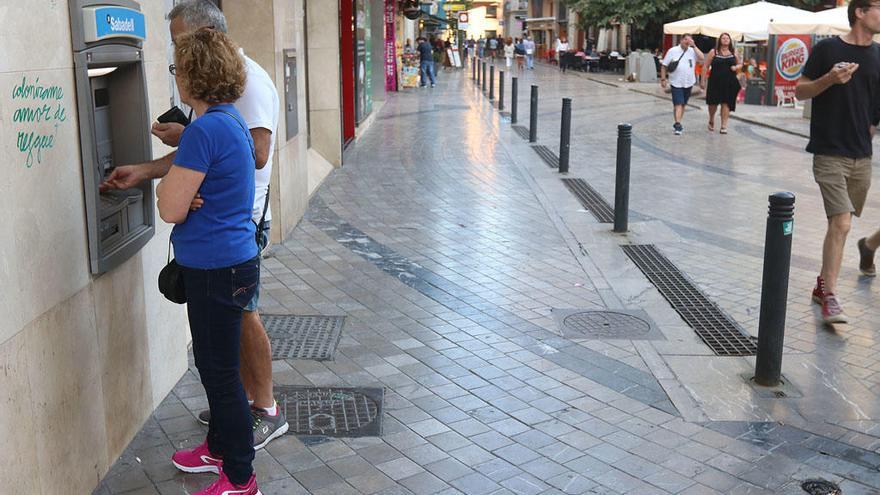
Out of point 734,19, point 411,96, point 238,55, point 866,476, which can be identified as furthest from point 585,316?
point 411,96

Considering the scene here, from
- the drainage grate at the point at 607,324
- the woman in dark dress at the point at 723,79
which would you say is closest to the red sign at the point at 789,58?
the woman in dark dress at the point at 723,79

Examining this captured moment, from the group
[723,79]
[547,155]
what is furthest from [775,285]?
[723,79]

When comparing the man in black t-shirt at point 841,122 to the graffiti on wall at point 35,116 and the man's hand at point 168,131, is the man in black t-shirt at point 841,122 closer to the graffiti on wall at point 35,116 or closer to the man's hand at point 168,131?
the man's hand at point 168,131

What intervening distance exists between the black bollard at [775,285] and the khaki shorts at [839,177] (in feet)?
4.22

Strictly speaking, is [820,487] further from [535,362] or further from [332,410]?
[332,410]

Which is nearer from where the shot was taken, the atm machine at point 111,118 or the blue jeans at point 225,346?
the blue jeans at point 225,346

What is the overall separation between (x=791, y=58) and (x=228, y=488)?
21.1m

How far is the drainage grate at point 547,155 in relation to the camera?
41.7 ft

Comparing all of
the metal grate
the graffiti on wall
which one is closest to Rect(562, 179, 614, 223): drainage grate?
the metal grate

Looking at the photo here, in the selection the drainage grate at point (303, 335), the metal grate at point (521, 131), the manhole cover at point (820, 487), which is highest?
the metal grate at point (521, 131)

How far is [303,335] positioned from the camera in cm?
550

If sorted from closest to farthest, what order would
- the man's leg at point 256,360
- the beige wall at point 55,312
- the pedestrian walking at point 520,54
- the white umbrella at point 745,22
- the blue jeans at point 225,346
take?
the beige wall at point 55,312
the blue jeans at point 225,346
the man's leg at point 256,360
the white umbrella at point 745,22
the pedestrian walking at point 520,54

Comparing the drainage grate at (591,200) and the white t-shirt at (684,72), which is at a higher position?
the white t-shirt at (684,72)

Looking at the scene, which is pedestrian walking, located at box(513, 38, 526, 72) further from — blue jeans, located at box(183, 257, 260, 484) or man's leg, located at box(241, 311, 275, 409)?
blue jeans, located at box(183, 257, 260, 484)
